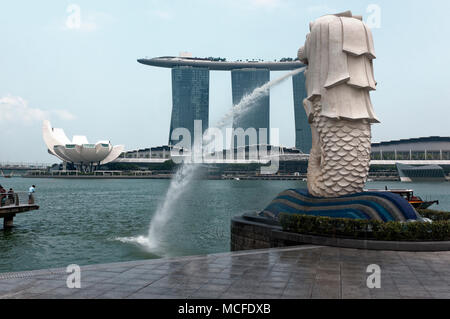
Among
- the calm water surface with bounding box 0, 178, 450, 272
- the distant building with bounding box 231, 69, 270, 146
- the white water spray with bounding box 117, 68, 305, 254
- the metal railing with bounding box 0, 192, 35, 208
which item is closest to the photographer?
the calm water surface with bounding box 0, 178, 450, 272

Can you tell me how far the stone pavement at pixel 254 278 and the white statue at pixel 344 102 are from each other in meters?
3.82

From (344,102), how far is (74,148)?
106035 millimetres

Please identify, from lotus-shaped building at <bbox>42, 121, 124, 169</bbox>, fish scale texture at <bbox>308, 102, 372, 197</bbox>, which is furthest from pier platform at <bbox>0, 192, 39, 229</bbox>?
lotus-shaped building at <bbox>42, 121, 124, 169</bbox>

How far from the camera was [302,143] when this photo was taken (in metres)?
167

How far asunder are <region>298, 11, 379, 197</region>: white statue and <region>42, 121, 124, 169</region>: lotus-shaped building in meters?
104

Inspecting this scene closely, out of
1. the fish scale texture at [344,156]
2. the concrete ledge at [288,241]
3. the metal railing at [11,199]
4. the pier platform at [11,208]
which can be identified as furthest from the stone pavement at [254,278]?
the metal railing at [11,199]

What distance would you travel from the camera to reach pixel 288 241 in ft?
39.0

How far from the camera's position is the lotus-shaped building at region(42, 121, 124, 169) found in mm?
112250

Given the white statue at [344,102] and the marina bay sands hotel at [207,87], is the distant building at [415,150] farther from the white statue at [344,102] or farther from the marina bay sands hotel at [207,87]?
the white statue at [344,102]

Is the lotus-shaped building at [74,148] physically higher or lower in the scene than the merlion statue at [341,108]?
higher

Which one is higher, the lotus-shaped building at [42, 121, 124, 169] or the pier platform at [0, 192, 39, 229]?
the lotus-shaped building at [42, 121, 124, 169]

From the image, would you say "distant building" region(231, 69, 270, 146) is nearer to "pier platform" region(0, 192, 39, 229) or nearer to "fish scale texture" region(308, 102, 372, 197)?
"pier platform" region(0, 192, 39, 229)

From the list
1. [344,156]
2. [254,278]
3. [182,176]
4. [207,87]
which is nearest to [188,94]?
[207,87]

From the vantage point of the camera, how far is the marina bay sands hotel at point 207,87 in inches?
6407
